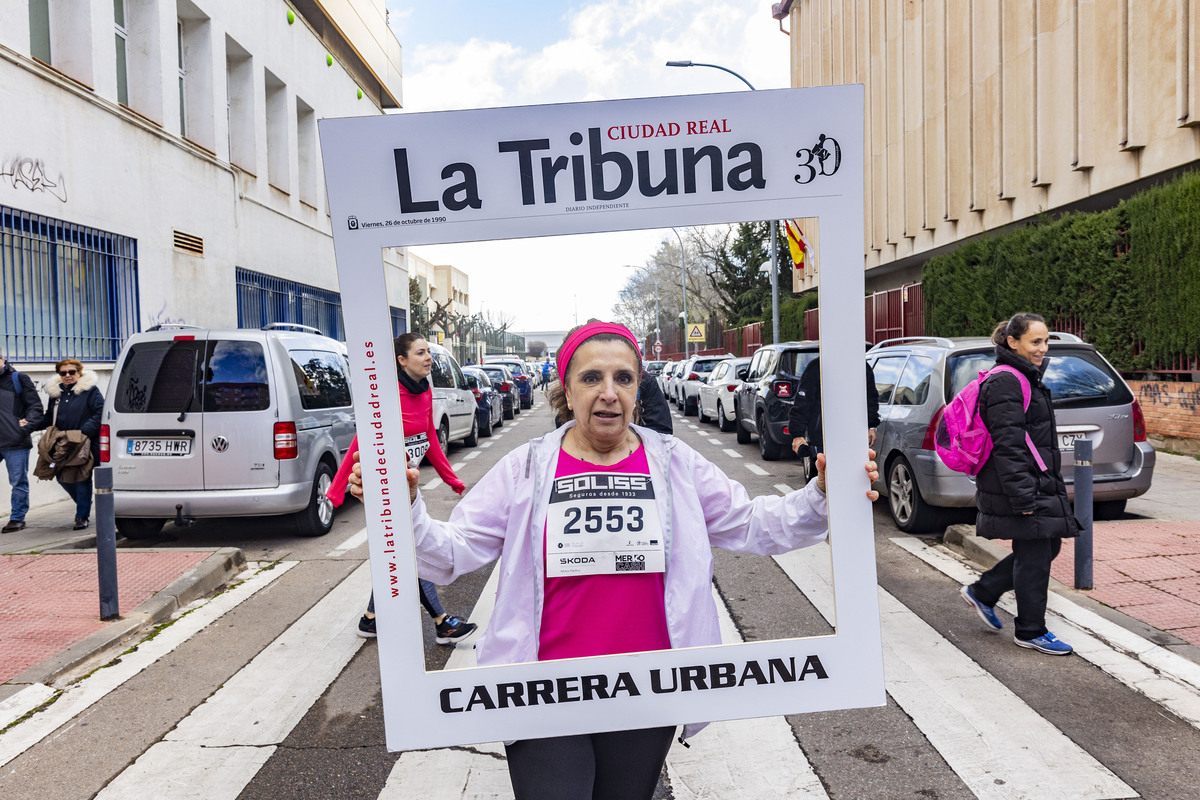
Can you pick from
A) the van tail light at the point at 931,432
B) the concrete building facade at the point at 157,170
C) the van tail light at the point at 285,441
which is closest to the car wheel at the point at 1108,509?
the van tail light at the point at 931,432

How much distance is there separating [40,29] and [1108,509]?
13.7 m

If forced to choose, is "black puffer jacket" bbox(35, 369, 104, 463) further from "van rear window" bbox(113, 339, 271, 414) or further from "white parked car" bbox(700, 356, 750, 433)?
"white parked car" bbox(700, 356, 750, 433)

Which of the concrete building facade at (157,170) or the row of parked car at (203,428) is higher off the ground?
the concrete building facade at (157,170)

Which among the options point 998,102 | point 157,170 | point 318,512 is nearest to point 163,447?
point 318,512

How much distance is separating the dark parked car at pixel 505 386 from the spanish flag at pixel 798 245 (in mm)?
20132

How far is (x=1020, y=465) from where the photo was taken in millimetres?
4684

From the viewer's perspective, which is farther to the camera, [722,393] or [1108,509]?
[722,393]

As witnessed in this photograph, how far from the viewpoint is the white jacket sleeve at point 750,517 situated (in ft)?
7.67

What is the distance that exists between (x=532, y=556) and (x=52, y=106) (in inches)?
471

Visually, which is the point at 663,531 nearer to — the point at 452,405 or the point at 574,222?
the point at 574,222

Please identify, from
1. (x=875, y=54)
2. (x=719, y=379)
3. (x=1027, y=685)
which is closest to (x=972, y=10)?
(x=875, y=54)

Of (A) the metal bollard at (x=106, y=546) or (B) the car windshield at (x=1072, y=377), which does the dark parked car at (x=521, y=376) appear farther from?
(A) the metal bollard at (x=106, y=546)

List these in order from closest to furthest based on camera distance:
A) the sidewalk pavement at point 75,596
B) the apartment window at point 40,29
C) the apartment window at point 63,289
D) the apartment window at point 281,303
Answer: the sidewalk pavement at point 75,596
the apartment window at point 63,289
the apartment window at point 40,29
the apartment window at point 281,303

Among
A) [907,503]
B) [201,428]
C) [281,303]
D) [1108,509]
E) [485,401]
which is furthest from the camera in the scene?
[281,303]
